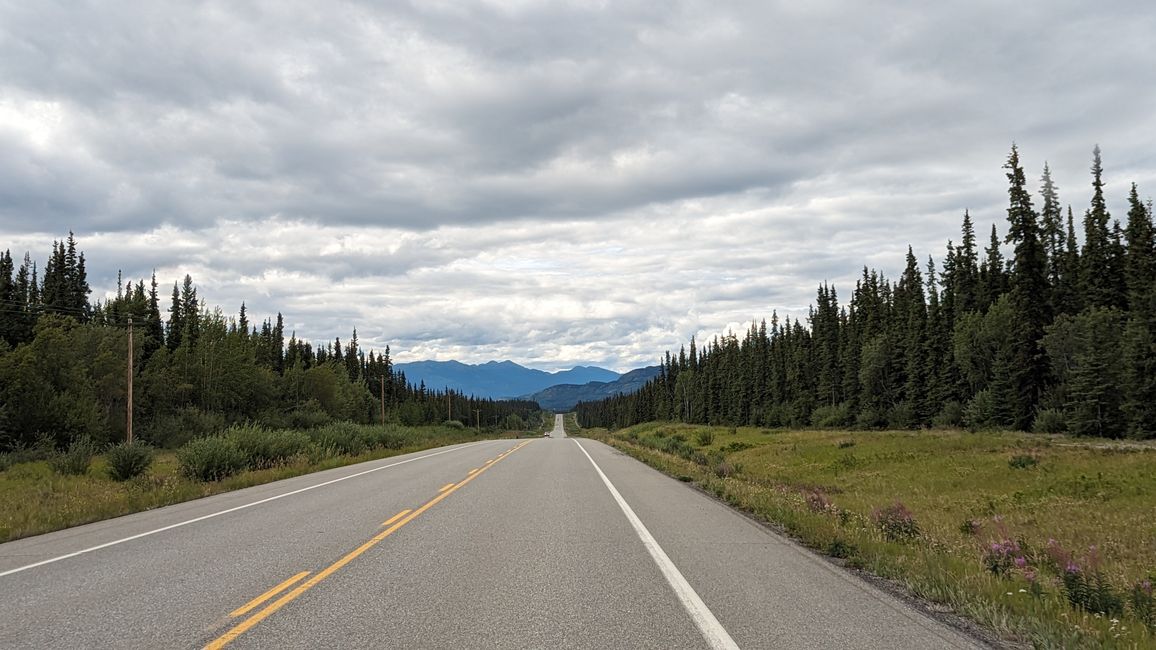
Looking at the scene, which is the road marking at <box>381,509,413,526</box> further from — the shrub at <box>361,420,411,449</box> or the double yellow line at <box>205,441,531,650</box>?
the shrub at <box>361,420,411,449</box>

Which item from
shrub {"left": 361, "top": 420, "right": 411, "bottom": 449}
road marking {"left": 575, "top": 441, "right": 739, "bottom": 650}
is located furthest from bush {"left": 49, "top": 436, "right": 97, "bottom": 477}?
road marking {"left": 575, "top": 441, "right": 739, "bottom": 650}

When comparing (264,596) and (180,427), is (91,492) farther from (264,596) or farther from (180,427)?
(180,427)

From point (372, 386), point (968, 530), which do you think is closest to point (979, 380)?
point (968, 530)

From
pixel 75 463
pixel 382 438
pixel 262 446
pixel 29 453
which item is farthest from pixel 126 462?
pixel 382 438

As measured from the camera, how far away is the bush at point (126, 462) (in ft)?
69.6

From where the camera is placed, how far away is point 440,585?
6977 mm

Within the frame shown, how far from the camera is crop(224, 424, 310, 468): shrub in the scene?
81.1 ft

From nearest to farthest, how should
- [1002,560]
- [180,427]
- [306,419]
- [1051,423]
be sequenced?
[1002,560], [1051,423], [180,427], [306,419]

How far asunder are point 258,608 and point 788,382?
103 m

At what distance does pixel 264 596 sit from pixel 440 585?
1637mm

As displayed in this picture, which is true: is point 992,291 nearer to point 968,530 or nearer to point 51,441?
point 968,530

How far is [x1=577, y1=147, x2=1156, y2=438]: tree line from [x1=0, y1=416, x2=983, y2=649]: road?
44716 mm

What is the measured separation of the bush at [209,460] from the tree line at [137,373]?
83.1 feet

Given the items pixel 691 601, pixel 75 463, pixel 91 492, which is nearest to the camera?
pixel 691 601
